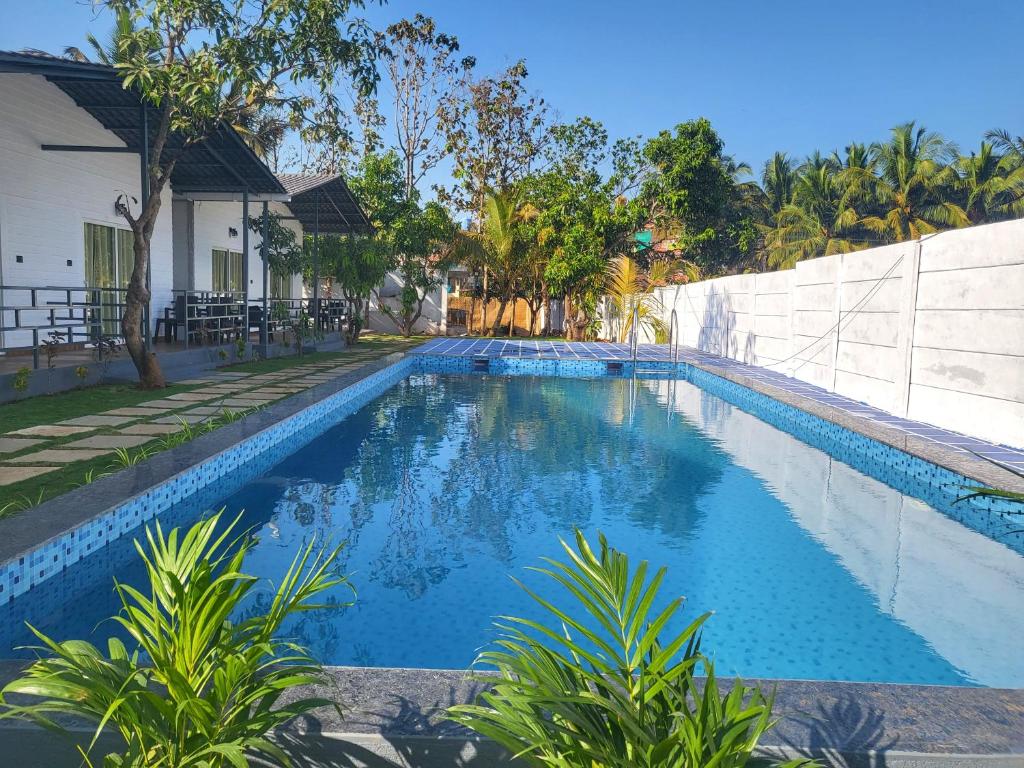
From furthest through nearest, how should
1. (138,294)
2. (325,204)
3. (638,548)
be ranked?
(325,204), (138,294), (638,548)

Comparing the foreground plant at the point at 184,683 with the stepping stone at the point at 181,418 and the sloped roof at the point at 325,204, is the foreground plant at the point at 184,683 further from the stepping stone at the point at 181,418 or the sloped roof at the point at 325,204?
the sloped roof at the point at 325,204

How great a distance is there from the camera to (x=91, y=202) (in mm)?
12688

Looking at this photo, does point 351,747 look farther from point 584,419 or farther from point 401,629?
point 584,419

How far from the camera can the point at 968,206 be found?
3416 centimetres

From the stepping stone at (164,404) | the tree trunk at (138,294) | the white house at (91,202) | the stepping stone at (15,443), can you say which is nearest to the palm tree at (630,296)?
the white house at (91,202)

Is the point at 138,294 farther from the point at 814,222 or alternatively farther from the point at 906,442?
the point at 814,222

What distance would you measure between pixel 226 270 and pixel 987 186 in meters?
31.4

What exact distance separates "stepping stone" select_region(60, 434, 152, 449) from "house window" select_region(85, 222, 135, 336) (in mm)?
6420

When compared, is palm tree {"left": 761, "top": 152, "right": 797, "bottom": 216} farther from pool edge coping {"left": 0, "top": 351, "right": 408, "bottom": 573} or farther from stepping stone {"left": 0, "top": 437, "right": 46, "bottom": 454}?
stepping stone {"left": 0, "top": 437, "right": 46, "bottom": 454}

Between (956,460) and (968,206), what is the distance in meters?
33.1

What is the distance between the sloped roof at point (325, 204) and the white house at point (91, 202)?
0.62ft

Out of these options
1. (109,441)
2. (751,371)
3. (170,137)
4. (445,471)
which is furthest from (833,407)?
(170,137)

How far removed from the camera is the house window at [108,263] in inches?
503

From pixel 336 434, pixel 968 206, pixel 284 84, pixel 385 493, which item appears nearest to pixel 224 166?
pixel 284 84
